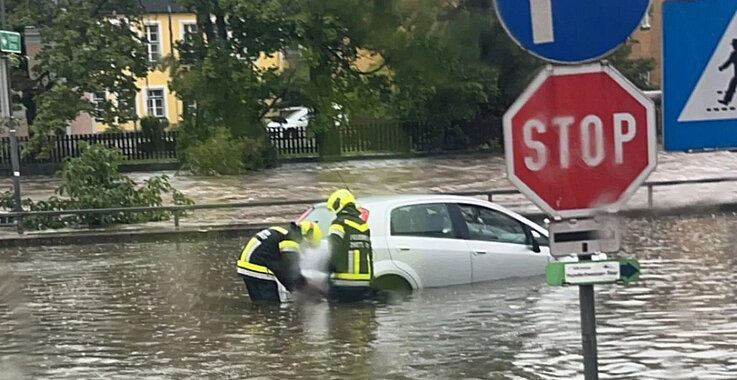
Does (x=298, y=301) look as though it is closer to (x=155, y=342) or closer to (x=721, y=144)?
(x=155, y=342)

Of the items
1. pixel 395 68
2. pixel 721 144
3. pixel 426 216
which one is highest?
pixel 395 68

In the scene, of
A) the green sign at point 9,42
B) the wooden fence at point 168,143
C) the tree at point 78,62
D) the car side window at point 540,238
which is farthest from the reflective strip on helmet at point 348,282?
the tree at point 78,62

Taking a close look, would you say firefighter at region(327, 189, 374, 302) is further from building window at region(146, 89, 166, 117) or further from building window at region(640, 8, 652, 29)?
building window at region(146, 89, 166, 117)

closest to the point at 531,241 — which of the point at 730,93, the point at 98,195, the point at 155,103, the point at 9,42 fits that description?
the point at 730,93

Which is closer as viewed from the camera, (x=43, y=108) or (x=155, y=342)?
(x=155, y=342)

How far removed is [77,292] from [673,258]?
7766 mm

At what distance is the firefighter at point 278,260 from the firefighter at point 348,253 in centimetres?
27

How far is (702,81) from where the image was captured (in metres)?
4.00

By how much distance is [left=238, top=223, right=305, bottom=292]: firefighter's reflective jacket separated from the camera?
1155 cm

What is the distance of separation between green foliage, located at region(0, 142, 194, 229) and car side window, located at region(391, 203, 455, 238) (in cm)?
1090

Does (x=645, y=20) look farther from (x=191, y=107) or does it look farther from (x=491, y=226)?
(x=191, y=107)

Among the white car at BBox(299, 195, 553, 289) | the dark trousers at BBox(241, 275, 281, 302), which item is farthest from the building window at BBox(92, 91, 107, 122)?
the dark trousers at BBox(241, 275, 281, 302)

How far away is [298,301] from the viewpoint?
11.9 metres

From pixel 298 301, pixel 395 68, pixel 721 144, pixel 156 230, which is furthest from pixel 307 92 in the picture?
pixel 721 144
